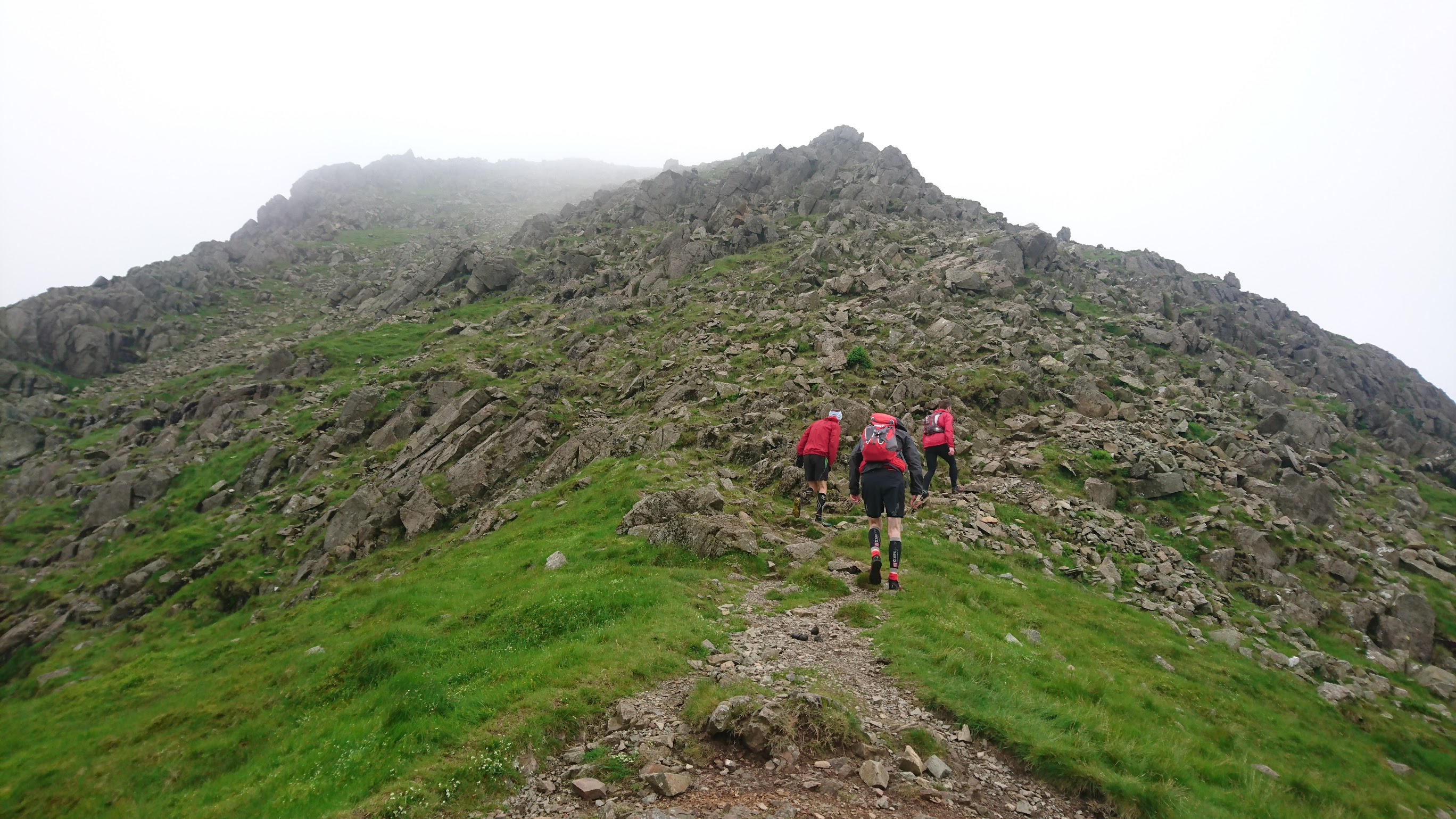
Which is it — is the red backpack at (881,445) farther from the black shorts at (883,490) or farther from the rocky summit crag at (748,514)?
the rocky summit crag at (748,514)

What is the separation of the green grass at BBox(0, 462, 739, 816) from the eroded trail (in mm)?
788

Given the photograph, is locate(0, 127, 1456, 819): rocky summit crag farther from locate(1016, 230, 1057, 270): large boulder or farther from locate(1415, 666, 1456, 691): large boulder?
locate(1016, 230, 1057, 270): large boulder

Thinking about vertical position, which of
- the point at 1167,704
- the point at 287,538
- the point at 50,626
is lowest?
the point at 50,626

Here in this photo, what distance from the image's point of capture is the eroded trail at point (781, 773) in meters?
6.84

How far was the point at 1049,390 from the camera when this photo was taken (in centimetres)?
3334

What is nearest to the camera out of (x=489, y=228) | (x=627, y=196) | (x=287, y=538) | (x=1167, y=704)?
(x=1167, y=704)

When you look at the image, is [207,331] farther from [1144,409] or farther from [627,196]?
[1144,409]

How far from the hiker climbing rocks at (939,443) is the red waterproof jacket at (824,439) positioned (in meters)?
4.55

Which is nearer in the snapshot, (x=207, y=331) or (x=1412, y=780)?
(x=1412, y=780)

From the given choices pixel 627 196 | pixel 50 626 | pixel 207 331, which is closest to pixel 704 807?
pixel 50 626

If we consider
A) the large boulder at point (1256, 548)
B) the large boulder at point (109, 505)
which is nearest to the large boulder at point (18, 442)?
the large boulder at point (109, 505)

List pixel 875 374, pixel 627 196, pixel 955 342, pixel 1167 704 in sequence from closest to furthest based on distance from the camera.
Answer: pixel 1167 704, pixel 875 374, pixel 955 342, pixel 627 196

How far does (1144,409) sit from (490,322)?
56251 mm

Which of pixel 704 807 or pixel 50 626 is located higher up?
pixel 704 807
